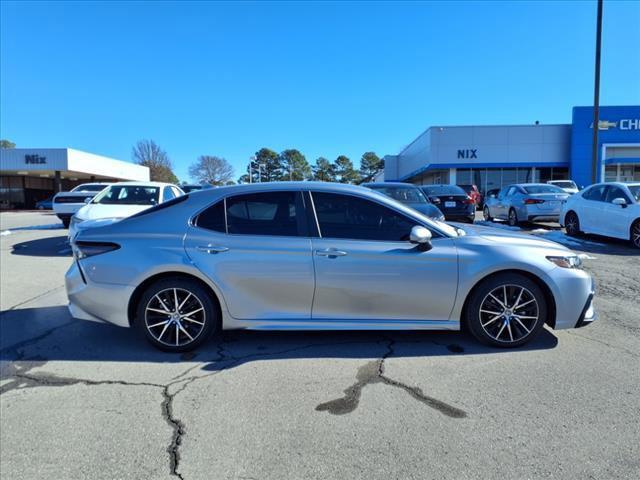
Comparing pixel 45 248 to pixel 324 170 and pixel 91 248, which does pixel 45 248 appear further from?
pixel 324 170

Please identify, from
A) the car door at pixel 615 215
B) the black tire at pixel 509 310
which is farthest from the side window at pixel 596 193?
the black tire at pixel 509 310

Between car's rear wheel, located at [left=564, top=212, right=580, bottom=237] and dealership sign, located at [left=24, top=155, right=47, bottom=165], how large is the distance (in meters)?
44.5

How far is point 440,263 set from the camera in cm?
373

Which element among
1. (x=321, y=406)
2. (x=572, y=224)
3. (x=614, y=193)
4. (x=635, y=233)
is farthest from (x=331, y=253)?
(x=572, y=224)

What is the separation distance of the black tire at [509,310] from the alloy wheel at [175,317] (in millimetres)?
2508

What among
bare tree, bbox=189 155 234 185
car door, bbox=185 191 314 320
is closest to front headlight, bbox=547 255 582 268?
car door, bbox=185 191 314 320

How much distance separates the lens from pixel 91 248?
155 inches

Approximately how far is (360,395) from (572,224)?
10.1m

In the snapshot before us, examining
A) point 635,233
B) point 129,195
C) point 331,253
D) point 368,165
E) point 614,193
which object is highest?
point 368,165

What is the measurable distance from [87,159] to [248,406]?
48824mm

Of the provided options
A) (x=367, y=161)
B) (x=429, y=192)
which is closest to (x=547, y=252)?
(x=429, y=192)

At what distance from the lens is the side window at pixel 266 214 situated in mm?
3881

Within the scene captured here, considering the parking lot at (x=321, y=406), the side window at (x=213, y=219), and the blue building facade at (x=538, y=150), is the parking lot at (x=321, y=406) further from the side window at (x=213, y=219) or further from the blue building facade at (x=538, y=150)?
the blue building facade at (x=538, y=150)

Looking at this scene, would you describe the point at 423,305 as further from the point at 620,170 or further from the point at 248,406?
the point at 620,170
